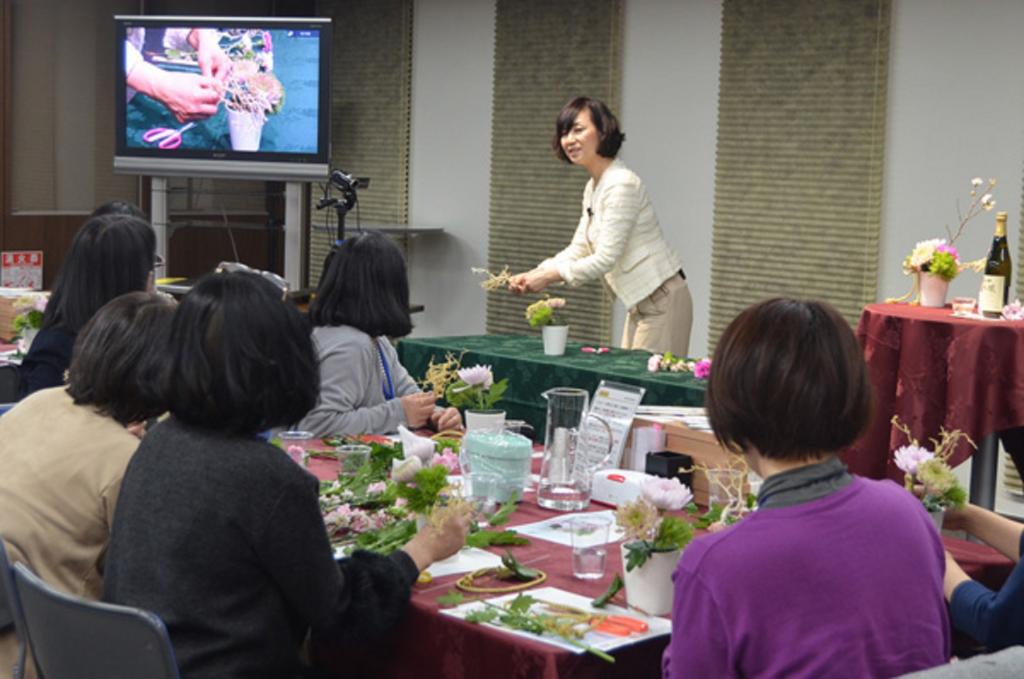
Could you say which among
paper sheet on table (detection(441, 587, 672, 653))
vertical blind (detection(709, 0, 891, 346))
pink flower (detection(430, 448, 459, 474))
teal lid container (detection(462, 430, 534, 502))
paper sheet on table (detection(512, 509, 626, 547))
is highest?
vertical blind (detection(709, 0, 891, 346))

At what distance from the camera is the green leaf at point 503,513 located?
2.74m

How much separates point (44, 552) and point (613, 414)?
1.36 metres

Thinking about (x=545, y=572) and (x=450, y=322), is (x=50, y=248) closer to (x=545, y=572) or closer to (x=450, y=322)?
(x=450, y=322)

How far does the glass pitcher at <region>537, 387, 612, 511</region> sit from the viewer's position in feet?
9.75

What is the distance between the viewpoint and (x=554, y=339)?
4855mm

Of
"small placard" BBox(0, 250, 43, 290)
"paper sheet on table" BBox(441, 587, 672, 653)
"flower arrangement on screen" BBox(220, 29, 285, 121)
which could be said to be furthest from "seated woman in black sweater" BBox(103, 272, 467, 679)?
"small placard" BBox(0, 250, 43, 290)

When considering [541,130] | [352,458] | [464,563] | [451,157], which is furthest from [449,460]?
[451,157]

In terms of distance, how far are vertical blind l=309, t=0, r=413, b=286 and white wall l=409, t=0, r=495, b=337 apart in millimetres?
77

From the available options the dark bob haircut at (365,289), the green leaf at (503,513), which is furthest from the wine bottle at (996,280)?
the green leaf at (503,513)

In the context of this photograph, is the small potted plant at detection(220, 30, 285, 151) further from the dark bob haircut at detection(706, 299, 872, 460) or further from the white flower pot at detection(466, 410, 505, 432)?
the dark bob haircut at detection(706, 299, 872, 460)

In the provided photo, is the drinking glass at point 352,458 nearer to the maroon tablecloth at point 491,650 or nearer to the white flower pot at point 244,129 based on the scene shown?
the maroon tablecloth at point 491,650

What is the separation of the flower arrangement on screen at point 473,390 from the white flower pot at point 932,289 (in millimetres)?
1566

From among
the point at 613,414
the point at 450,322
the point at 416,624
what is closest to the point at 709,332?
the point at 450,322

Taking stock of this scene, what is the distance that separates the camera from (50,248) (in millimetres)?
8312
